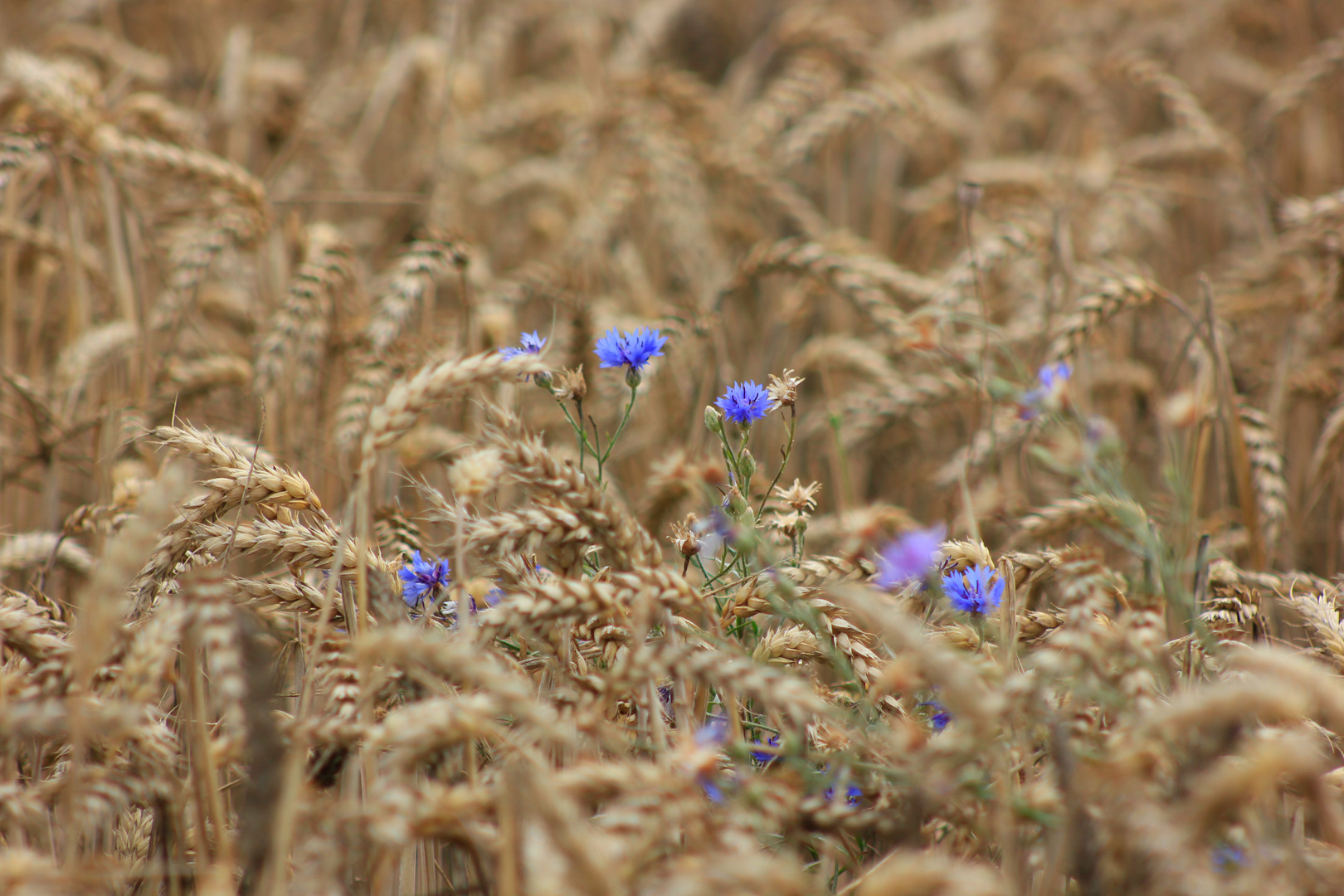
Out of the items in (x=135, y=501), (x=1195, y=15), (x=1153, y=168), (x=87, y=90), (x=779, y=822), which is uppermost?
(x=1195, y=15)

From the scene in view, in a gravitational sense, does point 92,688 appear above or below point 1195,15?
below

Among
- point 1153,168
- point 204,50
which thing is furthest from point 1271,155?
point 204,50

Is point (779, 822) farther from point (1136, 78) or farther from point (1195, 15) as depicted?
point (1195, 15)

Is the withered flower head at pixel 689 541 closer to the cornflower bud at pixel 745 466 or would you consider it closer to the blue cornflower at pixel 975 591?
the cornflower bud at pixel 745 466

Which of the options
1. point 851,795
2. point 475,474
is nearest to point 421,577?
point 475,474

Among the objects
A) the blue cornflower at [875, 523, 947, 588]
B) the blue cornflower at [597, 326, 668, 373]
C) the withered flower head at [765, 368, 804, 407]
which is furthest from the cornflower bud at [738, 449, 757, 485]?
the blue cornflower at [875, 523, 947, 588]

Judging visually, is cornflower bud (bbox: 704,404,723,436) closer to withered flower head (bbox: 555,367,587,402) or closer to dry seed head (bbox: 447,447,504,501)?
withered flower head (bbox: 555,367,587,402)

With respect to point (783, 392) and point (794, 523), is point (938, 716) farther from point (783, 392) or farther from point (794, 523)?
point (783, 392)
